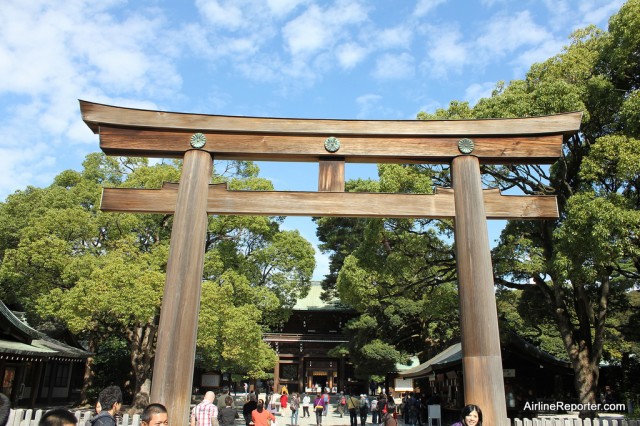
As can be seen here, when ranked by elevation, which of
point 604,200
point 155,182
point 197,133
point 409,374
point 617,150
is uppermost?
point 155,182

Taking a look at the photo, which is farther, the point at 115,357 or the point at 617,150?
the point at 115,357

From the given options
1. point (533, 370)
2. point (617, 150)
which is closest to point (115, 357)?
point (533, 370)

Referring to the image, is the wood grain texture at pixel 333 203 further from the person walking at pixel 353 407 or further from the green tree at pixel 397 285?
the person walking at pixel 353 407

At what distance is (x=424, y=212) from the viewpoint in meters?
6.89

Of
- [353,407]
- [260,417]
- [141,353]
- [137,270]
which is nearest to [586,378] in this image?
[353,407]

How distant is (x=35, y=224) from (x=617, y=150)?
2234 centimetres

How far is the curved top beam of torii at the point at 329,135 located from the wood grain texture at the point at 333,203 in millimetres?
618

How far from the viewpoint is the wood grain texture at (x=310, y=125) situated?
7.03 metres

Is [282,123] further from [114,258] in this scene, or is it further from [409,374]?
[409,374]

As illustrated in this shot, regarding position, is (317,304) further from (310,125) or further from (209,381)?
(310,125)

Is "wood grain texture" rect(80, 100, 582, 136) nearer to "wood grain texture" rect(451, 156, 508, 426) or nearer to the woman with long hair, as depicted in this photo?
"wood grain texture" rect(451, 156, 508, 426)

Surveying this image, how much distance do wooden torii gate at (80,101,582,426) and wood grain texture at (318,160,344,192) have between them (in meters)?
0.02

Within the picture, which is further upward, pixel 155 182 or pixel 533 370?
pixel 155 182

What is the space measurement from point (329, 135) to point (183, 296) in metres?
3.15
